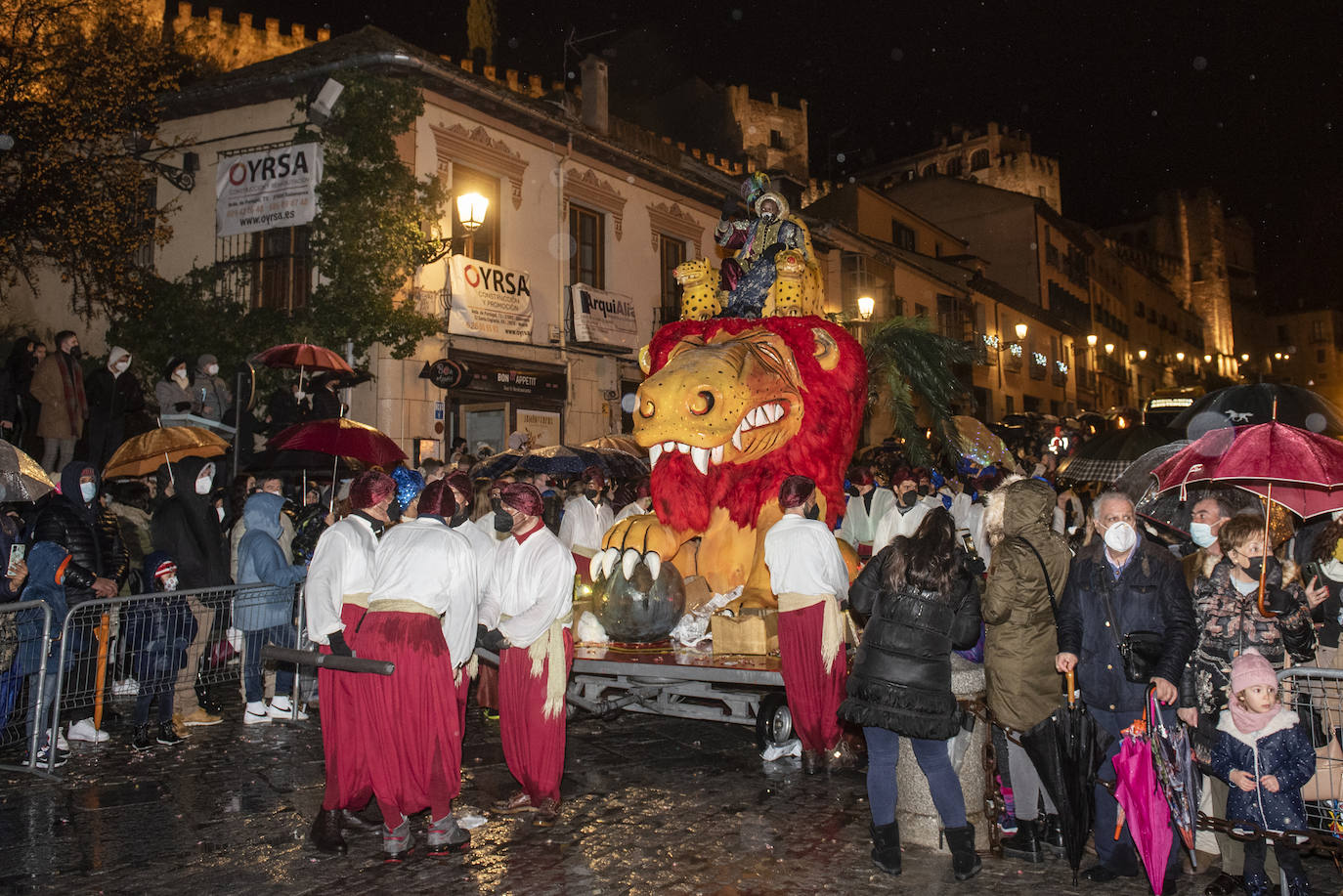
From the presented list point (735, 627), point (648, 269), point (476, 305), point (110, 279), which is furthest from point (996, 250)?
point (735, 627)

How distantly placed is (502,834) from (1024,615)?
8.93ft

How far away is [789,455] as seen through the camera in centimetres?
739

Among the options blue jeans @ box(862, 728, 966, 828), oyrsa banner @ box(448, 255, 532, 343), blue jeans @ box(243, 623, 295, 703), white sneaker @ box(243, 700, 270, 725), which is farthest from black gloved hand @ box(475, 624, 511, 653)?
oyrsa banner @ box(448, 255, 532, 343)

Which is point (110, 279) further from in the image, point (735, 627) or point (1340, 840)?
point (1340, 840)

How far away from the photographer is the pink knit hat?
14.0 ft

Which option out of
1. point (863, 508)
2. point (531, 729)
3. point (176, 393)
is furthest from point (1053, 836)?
point (176, 393)

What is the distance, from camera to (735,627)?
6.71 m

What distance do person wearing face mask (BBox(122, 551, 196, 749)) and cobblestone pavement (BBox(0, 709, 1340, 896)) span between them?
26cm

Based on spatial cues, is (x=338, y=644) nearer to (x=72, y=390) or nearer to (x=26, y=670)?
(x=26, y=670)

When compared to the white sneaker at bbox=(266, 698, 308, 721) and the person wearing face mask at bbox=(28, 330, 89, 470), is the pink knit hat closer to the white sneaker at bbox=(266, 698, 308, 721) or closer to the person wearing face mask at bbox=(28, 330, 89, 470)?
the white sneaker at bbox=(266, 698, 308, 721)

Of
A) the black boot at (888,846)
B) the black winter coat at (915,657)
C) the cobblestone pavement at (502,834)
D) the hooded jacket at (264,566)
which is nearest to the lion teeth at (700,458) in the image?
the cobblestone pavement at (502,834)

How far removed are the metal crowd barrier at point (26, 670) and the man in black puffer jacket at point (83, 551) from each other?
255mm

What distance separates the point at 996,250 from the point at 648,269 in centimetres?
2252

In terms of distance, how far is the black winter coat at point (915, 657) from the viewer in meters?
4.56
